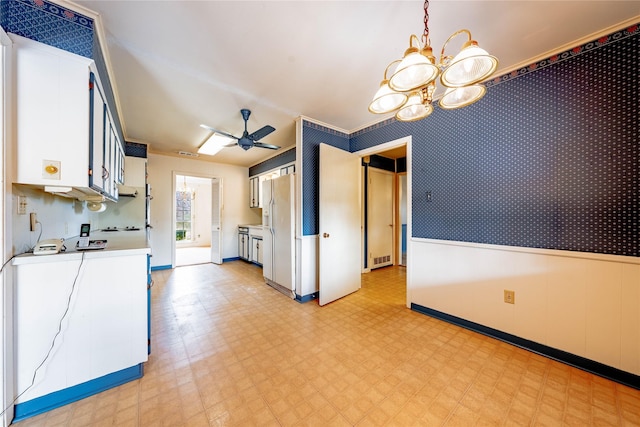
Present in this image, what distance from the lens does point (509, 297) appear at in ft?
6.74

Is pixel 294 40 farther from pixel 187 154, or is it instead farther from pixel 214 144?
pixel 187 154

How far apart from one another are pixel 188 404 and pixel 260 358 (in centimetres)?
56

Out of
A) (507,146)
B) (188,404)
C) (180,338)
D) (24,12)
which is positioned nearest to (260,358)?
(188,404)

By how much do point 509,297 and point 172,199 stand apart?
5.85m

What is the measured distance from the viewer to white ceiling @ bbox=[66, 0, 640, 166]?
1.48m

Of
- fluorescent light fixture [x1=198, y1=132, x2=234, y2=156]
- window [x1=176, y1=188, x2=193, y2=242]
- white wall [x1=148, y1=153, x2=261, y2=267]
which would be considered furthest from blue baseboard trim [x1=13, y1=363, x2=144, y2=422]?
window [x1=176, y1=188, x2=193, y2=242]

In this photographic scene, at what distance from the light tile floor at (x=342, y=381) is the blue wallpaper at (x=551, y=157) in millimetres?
1028

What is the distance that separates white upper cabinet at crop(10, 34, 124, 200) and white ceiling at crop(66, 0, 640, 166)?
0.48 meters

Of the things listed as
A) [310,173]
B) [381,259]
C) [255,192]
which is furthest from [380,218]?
[255,192]

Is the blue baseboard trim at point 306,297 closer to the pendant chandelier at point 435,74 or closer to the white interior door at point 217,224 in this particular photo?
Result: the pendant chandelier at point 435,74

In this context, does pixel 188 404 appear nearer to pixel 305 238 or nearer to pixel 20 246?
pixel 20 246

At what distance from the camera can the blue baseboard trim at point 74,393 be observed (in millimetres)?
1308

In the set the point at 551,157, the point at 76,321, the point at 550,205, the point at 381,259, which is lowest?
the point at 381,259

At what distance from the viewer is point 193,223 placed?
8672 millimetres
